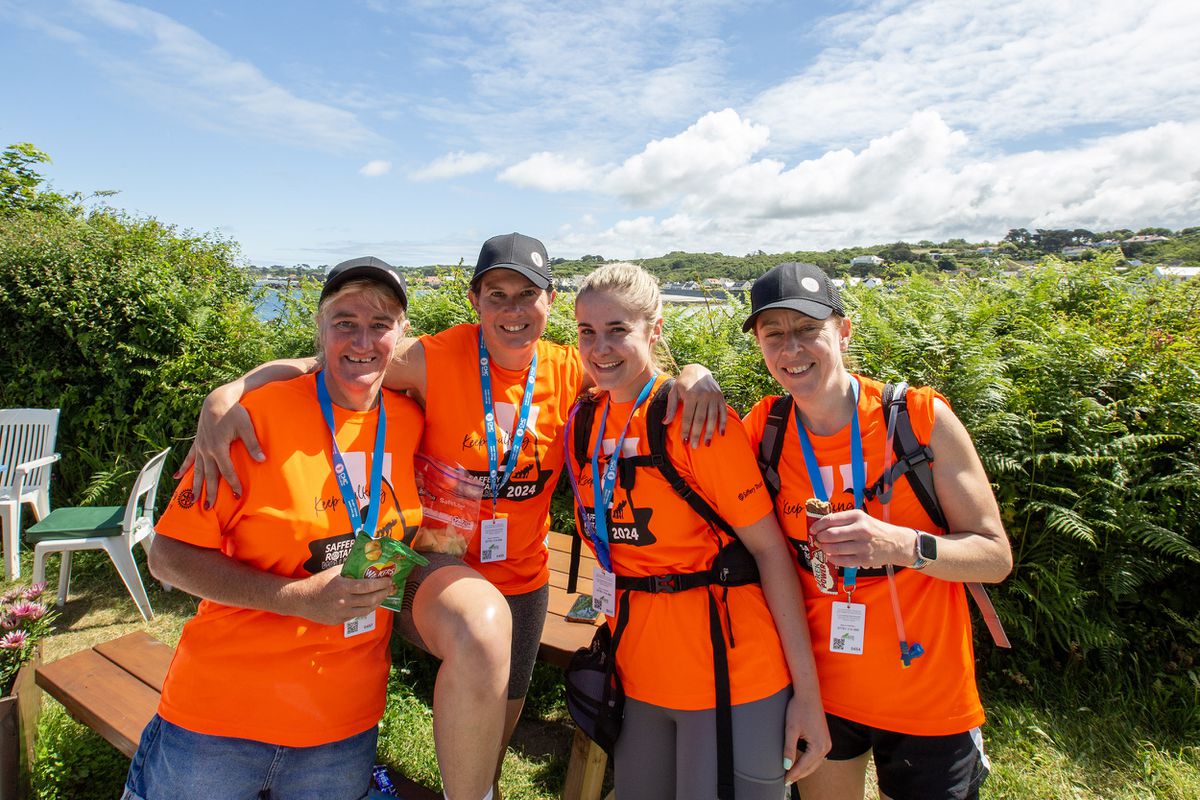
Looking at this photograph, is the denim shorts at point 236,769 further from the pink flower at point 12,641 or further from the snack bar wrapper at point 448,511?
the pink flower at point 12,641

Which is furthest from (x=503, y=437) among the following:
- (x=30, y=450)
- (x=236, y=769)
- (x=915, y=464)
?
(x=30, y=450)

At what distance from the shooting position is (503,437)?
9.07 feet

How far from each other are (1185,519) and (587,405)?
346 centimetres

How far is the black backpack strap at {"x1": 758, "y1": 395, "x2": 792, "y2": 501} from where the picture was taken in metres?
2.42

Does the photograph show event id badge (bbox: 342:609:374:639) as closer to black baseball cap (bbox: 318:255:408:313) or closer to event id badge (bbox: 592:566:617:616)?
event id badge (bbox: 592:566:617:616)

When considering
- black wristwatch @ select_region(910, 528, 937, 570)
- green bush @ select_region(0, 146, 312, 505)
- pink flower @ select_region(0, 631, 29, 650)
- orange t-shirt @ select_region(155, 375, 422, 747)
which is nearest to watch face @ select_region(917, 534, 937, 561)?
black wristwatch @ select_region(910, 528, 937, 570)

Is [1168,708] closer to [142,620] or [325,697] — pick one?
[325,697]

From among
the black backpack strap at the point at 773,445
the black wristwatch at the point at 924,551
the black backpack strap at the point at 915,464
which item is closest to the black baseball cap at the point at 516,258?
the black backpack strap at the point at 773,445

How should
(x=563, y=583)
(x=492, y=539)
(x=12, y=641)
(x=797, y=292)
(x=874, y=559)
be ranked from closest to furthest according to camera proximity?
(x=874, y=559) → (x=797, y=292) → (x=492, y=539) → (x=12, y=641) → (x=563, y=583)

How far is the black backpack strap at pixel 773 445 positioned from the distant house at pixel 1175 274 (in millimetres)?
4172

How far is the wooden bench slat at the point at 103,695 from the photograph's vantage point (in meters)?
3.04

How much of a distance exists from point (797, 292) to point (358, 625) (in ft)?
6.39

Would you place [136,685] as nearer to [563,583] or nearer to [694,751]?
[563,583]

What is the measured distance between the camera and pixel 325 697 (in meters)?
2.27
